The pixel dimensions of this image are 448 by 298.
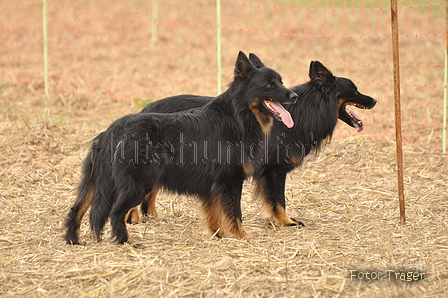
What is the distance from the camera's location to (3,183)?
6.07 metres

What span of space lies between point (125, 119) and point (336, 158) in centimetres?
370

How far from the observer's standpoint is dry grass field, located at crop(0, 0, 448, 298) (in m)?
3.52

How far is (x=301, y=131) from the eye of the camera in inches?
201

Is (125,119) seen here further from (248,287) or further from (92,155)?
(248,287)

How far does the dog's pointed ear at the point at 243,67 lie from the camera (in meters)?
4.40

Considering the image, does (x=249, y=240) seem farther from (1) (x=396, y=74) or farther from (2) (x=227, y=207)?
(1) (x=396, y=74)

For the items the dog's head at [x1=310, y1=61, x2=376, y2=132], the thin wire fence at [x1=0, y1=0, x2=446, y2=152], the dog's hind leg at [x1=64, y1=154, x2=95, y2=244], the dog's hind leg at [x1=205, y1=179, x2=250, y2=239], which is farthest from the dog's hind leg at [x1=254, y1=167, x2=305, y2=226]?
the thin wire fence at [x1=0, y1=0, x2=446, y2=152]

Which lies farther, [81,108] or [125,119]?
[81,108]

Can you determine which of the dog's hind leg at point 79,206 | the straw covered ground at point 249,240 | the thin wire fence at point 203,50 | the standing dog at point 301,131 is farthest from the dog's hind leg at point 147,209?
the thin wire fence at point 203,50

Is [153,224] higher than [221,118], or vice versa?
[221,118]

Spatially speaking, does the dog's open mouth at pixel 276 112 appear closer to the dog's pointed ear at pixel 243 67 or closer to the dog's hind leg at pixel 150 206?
the dog's pointed ear at pixel 243 67

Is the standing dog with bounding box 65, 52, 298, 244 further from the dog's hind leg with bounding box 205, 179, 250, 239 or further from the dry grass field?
the dry grass field

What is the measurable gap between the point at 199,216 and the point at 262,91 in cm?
149

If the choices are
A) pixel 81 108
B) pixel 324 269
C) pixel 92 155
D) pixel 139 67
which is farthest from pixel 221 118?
pixel 139 67
